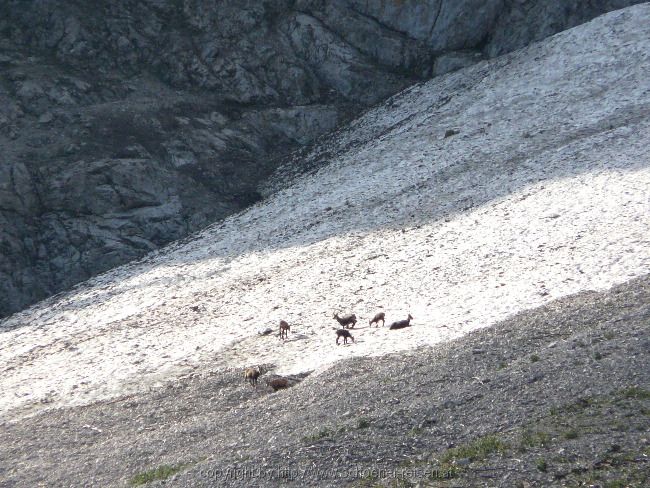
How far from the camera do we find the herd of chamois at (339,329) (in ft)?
65.9

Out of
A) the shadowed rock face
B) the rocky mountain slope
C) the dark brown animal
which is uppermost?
the shadowed rock face

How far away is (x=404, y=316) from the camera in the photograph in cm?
2384

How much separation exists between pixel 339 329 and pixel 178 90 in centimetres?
2944

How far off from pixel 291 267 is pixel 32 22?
93.3 ft

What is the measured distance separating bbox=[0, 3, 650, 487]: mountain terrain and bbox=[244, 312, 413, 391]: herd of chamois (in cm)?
29

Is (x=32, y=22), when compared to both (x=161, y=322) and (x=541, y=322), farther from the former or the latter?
(x=541, y=322)

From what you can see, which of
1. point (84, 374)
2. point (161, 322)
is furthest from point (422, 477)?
point (161, 322)

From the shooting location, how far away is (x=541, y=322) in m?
19.8

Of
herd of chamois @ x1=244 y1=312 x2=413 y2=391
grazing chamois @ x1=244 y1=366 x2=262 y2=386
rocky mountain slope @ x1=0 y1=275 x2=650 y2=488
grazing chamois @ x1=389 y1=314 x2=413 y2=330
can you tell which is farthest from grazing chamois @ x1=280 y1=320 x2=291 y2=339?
grazing chamois @ x1=389 y1=314 x2=413 y2=330

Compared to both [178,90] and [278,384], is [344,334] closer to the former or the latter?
[278,384]

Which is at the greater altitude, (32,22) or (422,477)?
(32,22)

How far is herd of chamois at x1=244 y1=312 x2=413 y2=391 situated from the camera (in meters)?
20.1

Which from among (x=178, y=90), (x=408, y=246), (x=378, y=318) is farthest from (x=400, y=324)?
(x=178, y=90)

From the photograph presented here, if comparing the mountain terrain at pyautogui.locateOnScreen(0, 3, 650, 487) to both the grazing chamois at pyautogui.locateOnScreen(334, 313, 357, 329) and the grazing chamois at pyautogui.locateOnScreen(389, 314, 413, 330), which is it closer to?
the grazing chamois at pyautogui.locateOnScreen(389, 314, 413, 330)
